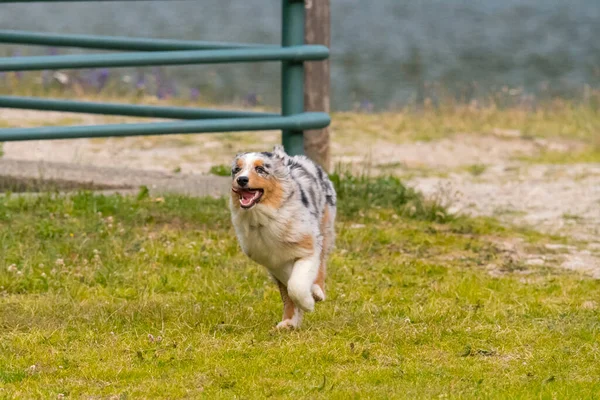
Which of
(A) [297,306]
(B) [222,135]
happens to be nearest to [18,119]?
(B) [222,135]

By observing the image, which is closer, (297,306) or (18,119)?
(297,306)

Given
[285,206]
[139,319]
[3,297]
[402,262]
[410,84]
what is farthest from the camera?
[410,84]

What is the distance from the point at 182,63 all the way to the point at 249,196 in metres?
2.52

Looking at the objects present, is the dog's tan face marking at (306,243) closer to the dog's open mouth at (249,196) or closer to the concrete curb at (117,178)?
the dog's open mouth at (249,196)

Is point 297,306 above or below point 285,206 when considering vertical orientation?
below

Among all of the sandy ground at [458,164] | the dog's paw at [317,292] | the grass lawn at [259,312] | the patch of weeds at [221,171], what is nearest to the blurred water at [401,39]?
the sandy ground at [458,164]

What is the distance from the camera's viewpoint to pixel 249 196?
Answer: 5.70 m

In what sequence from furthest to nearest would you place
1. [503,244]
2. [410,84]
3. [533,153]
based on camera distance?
[410,84] → [533,153] → [503,244]

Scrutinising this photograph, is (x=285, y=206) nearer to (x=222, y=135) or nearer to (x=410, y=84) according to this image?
(x=222, y=135)

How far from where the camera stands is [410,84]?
20969mm

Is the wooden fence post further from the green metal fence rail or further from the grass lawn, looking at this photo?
the green metal fence rail

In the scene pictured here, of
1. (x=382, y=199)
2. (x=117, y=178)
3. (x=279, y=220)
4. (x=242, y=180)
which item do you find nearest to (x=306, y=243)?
(x=279, y=220)

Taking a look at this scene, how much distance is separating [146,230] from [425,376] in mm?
3166

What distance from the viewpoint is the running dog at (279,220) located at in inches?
225
